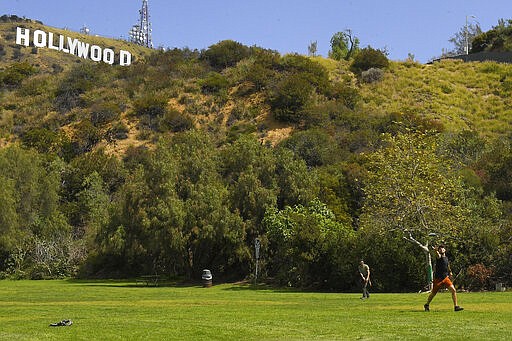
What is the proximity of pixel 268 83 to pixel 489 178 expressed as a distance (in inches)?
1752

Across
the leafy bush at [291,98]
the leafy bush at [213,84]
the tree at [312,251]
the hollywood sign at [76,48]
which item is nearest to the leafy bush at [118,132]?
the leafy bush at [213,84]

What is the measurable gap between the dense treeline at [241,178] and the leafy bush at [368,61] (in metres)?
0.21

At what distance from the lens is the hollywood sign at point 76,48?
151 meters

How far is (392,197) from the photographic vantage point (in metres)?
38.1

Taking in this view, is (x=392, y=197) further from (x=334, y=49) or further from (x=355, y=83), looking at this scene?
(x=334, y=49)

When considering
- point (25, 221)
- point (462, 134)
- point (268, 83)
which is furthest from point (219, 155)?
point (268, 83)

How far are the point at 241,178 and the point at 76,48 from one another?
113910 millimetres

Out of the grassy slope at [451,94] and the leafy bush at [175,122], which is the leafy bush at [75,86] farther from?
the grassy slope at [451,94]

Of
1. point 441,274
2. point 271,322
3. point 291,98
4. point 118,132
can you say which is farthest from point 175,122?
point 271,322

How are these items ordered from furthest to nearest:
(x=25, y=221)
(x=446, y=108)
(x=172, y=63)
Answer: (x=172, y=63) < (x=446, y=108) < (x=25, y=221)

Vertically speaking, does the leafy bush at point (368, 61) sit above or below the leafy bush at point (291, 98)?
above

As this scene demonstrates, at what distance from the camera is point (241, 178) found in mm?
51375

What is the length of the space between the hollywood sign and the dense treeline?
4447 centimetres

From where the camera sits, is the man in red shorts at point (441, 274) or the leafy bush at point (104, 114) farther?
the leafy bush at point (104, 114)
